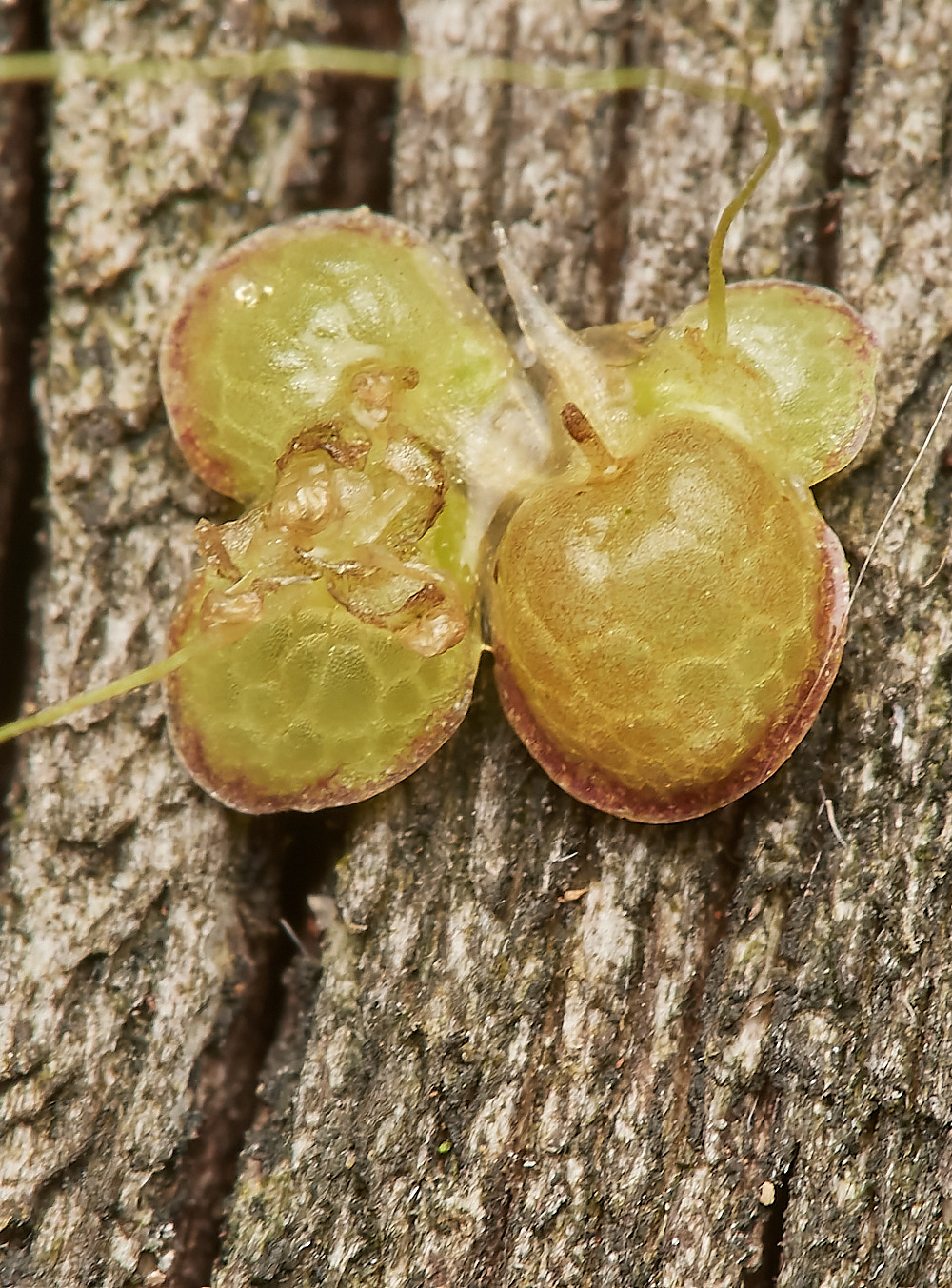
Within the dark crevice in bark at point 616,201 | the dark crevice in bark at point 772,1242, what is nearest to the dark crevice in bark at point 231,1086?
the dark crevice in bark at point 772,1242

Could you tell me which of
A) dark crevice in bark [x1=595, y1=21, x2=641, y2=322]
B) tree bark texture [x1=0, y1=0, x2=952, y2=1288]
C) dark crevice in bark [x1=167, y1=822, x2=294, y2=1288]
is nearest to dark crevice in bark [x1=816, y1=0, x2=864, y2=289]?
tree bark texture [x1=0, y1=0, x2=952, y2=1288]

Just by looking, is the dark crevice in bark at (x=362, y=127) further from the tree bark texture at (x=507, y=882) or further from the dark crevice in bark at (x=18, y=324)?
the dark crevice in bark at (x=18, y=324)

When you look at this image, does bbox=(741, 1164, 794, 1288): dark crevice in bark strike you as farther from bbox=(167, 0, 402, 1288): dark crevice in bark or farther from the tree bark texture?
bbox=(167, 0, 402, 1288): dark crevice in bark

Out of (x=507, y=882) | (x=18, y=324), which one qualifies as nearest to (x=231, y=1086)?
(x=507, y=882)

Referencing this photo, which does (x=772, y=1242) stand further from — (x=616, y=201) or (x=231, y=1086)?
(x=616, y=201)

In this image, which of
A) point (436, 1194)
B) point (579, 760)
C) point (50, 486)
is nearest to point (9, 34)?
point (50, 486)
